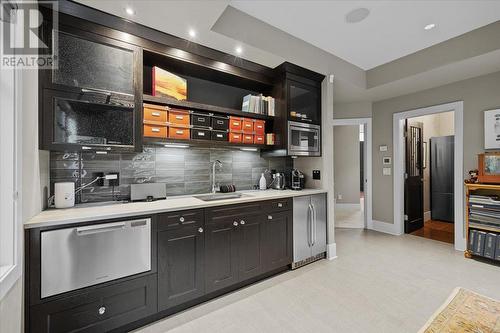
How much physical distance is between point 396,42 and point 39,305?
4.51 meters

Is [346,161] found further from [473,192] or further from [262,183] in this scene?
[262,183]

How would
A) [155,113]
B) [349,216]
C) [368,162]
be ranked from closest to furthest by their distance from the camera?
[155,113]
[368,162]
[349,216]

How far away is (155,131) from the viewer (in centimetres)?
209

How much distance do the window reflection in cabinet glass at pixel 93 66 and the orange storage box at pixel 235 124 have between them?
3.58ft

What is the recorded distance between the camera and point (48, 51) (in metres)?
1.62

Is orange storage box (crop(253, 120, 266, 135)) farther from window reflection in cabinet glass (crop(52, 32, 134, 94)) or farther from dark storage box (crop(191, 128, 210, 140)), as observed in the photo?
window reflection in cabinet glass (crop(52, 32, 134, 94))

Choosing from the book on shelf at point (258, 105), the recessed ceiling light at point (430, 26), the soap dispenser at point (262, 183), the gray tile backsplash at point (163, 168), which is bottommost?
the soap dispenser at point (262, 183)

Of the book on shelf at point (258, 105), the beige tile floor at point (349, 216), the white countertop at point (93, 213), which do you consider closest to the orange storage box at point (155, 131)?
the white countertop at point (93, 213)

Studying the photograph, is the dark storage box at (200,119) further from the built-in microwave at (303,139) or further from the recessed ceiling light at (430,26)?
the recessed ceiling light at (430,26)

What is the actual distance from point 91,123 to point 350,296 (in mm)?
2995

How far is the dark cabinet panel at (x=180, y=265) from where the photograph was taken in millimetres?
1771

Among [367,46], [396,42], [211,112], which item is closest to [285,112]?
[211,112]

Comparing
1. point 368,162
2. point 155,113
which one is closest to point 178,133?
point 155,113

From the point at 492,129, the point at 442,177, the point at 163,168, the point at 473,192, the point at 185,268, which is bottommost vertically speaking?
the point at 185,268
